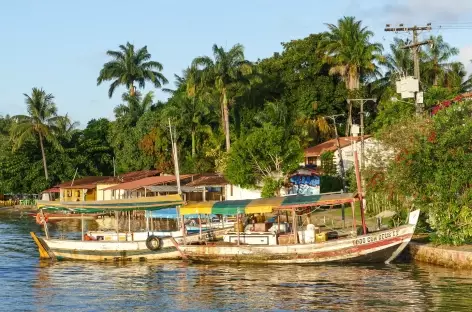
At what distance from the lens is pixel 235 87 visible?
6272cm

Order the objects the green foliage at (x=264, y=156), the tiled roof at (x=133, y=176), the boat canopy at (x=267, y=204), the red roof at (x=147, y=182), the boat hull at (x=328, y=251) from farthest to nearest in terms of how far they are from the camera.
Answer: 1. the tiled roof at (x=133, y=176)
2. the red roof at (x=147, y=182)
3. the green foliage at (x=264, y=156)
4. the boat canopy at (x=267, y=204)
5. the boat hull at (x=328, y=251)

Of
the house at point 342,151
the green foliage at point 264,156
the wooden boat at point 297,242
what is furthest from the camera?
the house at point 342,151

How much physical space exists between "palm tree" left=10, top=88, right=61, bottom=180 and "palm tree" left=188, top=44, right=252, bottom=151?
27303mm

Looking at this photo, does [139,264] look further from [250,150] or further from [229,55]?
[229,55]

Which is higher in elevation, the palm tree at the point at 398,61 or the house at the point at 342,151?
the palm tree at the point at 398,61

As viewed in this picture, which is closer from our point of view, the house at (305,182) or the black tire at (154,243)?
the black tire at (154,243)

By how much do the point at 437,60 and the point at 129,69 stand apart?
37477 millimetres

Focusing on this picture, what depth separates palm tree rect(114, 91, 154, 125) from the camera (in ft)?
276

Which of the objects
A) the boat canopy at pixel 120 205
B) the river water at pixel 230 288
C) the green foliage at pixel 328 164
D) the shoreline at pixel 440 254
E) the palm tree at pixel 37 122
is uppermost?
the palm tree at pixel 37 122

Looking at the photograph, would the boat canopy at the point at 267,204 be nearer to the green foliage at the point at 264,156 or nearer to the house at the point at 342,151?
the green foliage at the point at 264,156

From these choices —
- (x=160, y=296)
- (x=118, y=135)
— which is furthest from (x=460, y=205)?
(x=118, y=135)

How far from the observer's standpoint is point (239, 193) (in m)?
58.3

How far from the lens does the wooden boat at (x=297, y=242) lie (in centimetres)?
2917

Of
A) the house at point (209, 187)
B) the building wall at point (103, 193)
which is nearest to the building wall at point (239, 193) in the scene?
the house at point (209, 187)
